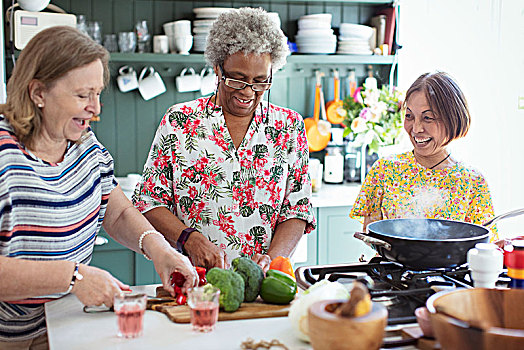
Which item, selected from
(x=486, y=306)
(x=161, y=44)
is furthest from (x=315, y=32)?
(x=486, y=306)

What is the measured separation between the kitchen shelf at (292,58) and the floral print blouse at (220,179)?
1546 mm

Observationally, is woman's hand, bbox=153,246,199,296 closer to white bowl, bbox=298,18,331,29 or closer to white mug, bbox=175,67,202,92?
white mug, bbox=175,67,202,92

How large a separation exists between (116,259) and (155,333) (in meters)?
2.17

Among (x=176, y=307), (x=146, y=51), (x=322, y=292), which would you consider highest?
(x=146, y=51)

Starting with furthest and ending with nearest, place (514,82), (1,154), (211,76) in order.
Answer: (211,76) < (514,82) < (1,154)

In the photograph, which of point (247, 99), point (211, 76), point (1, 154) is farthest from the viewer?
point (211, 76)

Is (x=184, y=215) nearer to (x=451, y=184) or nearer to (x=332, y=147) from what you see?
(x=451, y=184)

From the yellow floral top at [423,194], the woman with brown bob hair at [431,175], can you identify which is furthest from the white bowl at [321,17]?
the yellow floral top at [423,194]

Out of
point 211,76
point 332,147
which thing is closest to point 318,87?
point 332,147

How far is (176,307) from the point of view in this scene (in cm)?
157

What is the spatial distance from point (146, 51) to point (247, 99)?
1907 millimetres

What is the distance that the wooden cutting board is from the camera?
4.94ft

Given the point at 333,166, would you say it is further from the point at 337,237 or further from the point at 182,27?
the point at 182,27

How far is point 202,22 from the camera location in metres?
3.81
